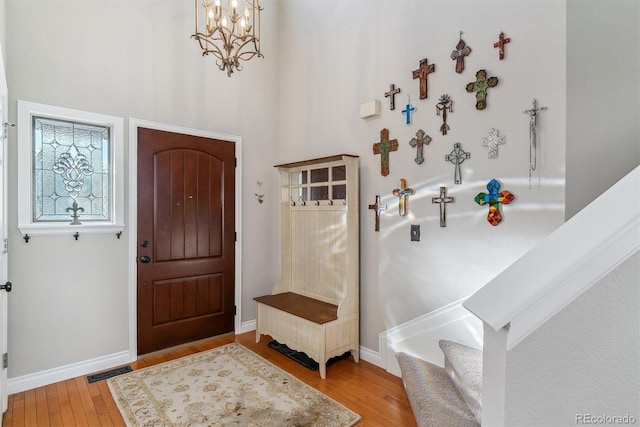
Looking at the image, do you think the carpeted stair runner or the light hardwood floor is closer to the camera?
the carpeted stair runner

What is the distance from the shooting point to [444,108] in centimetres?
243

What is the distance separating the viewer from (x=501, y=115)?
2139 mm

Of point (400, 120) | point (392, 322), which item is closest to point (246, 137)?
point (400, 120)

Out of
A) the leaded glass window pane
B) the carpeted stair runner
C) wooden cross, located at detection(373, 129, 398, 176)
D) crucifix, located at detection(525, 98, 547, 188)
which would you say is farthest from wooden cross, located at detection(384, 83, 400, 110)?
the leaded glass window pane

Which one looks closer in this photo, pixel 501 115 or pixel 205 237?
pixel 501 115

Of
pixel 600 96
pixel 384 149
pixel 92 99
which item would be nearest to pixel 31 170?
pixel 92 99

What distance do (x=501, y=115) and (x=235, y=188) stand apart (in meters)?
2.51

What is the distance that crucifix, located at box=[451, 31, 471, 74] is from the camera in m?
2.31

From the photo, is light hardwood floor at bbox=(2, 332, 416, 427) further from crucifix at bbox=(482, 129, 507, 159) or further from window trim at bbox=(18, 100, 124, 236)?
crucifix at bbox=(482, 129, 507, 159)

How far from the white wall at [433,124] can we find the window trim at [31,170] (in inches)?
67.1

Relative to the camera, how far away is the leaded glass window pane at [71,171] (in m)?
2.60

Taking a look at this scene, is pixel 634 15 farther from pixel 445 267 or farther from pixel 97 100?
pixel 97 100

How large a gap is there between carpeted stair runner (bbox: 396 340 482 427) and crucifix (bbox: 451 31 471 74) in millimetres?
1852

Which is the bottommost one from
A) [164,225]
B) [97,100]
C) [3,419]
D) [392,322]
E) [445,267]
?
[3,419]
